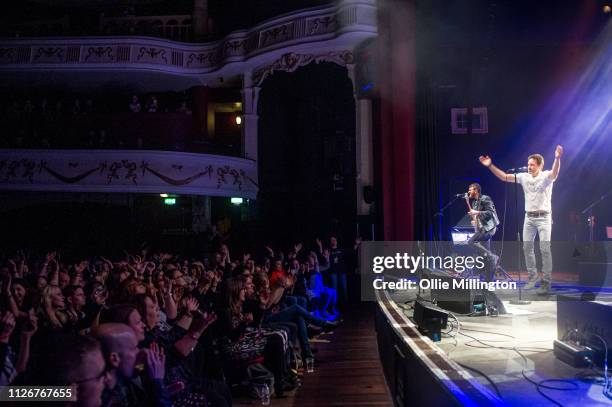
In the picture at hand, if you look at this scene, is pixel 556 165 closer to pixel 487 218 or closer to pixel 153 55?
pixel 487 218

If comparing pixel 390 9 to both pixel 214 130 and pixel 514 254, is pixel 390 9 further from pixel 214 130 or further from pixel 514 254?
pixel 214 130

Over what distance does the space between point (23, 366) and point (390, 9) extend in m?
7.84

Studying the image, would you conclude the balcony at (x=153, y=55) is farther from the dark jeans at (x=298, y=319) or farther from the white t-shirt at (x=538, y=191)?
the dark jeans at (x=298, y=319)

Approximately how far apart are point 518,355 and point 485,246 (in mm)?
2923

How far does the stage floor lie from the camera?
2.52 meters

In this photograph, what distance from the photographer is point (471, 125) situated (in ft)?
31.2

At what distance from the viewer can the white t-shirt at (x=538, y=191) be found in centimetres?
563

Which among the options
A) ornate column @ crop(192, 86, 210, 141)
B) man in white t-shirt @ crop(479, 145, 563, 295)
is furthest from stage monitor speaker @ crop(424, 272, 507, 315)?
ornate column @ crop(192, 86, 210, 141)

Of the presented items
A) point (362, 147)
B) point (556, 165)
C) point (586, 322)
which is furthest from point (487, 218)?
point (362, 147)

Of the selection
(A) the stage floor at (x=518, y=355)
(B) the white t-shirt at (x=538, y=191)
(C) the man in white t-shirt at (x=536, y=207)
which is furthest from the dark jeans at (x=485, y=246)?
(A) the stage floor at (x=518, y=355)

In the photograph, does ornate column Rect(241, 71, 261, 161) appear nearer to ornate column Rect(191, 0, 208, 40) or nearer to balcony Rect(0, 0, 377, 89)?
balcony Rect(0, 0, 377, 89)

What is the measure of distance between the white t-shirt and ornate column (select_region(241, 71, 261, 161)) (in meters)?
9.20

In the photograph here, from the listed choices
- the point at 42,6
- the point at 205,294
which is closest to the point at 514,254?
the point at 205,294

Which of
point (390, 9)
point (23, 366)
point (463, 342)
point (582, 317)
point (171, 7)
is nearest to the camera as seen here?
point (23, 366)
